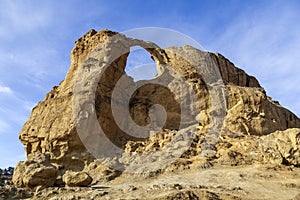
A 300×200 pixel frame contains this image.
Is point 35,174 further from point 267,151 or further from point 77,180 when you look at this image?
point 267,151

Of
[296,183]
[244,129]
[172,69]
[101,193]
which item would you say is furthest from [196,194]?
[172,69]

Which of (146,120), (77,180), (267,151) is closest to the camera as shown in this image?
(77,180)

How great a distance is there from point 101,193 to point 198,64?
60.7ft

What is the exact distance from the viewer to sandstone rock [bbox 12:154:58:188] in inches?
711

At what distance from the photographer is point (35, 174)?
713 inches

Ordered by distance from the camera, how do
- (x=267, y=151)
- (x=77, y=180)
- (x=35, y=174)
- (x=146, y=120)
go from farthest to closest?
(x=146, y=120), (x=267, y=151), (x=35, y=174), (x=77, y=180)

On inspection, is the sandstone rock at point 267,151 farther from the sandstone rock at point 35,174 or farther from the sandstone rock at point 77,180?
the sandstone rock at point 35,174

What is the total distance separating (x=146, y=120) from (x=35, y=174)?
1143cm

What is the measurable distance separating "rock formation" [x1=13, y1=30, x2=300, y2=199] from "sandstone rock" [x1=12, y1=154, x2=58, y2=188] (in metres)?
0.05

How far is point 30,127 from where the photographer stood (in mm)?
25812

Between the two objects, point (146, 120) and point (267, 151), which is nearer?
point (267, 151)

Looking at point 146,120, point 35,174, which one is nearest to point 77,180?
point 35,174

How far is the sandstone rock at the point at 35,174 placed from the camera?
1806 centimetres

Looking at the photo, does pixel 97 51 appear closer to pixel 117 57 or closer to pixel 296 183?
pixel 117 57
